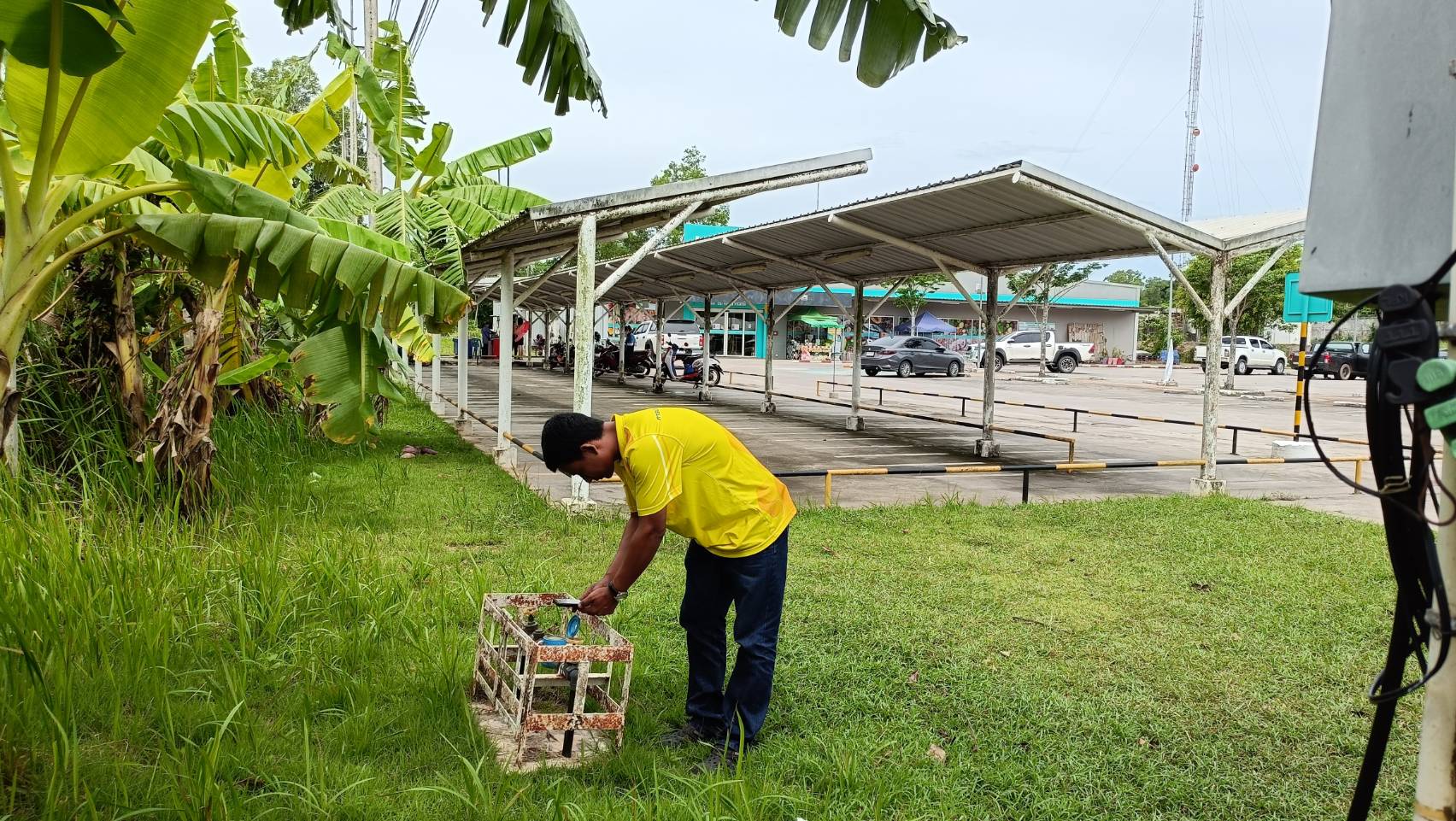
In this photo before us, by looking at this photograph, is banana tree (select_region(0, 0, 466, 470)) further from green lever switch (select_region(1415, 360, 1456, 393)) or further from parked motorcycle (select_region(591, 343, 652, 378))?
parked motorcycle (select_region(591, 343, 652, 378))

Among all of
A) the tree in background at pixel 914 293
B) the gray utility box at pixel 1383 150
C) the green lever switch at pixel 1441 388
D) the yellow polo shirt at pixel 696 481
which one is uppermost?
the tree in background at pixel 914 293

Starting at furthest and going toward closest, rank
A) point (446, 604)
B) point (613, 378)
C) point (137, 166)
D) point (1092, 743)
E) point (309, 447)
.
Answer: point (613, 378) < point (309, 447) < point (137, 166) < point (446, 604) < point (1092, 743)

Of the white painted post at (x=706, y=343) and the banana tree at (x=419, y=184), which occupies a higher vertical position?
the banana tree at (x=419, y=184)

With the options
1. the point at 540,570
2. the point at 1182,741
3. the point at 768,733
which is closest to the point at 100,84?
the point at 540,570

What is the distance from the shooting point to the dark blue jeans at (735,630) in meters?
4.00

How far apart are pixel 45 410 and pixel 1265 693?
26.3ft

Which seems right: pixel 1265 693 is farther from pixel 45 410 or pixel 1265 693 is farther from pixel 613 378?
pixel 613 378

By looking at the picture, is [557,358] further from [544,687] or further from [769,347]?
[544,687]

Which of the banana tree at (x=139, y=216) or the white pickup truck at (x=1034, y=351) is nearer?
the banana tree at (x=139, y=216)

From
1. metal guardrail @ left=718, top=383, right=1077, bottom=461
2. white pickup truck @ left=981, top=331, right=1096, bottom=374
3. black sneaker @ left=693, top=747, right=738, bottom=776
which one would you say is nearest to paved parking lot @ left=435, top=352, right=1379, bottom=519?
metal guardrail @ left=718, top=383, right=1077, bottom=461

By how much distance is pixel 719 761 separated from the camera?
384 cm

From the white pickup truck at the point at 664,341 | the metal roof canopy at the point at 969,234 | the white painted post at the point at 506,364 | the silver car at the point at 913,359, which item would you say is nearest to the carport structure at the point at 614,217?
the white painted post at the point at 506,364

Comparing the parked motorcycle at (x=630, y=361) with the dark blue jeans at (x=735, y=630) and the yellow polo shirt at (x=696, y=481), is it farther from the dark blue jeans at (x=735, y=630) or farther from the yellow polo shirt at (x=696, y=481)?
the yellow polo shirt at (x=696, y=481)

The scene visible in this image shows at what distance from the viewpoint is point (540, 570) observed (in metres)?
6.52
